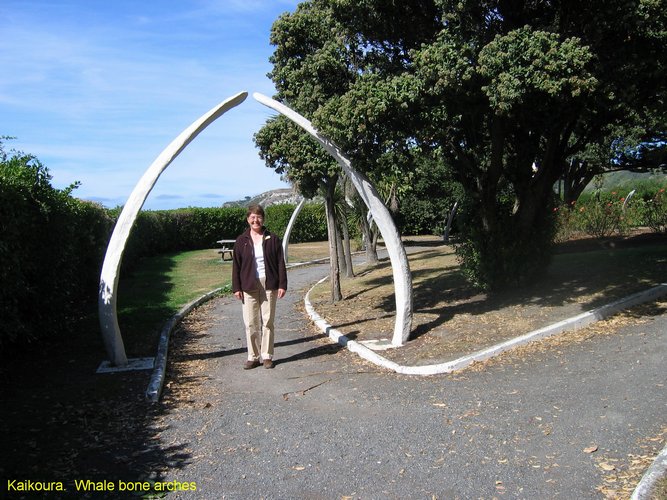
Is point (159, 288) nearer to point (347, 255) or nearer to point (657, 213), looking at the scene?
point (347, 255)

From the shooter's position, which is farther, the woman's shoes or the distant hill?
the distant hill

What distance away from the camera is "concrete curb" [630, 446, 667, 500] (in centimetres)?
355

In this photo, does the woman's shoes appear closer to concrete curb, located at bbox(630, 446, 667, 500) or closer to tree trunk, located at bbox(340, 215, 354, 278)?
concrete curb, located at bbox(630, 446, 667, 500)

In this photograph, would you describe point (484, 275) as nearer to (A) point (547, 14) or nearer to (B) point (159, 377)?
(A) point (547, 14)

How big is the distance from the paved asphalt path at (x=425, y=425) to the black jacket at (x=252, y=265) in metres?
1.05

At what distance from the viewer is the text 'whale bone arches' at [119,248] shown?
7.13m

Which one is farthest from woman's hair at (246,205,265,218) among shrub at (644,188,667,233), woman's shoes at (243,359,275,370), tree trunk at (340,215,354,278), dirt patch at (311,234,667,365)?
shrub at (644,188,667,233)

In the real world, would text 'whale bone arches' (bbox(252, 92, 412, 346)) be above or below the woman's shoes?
above

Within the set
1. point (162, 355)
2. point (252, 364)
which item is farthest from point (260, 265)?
point (162, 355)

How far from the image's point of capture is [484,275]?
33.0 ft

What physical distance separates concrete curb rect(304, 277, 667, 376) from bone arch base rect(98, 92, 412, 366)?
0.71 metres

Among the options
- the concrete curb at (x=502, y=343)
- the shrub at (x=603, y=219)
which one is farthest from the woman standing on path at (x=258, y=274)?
the shrub at (x=603, y=219)

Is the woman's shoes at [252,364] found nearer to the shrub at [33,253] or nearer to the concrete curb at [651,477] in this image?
the shrub at [33,253]

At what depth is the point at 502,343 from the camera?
7.21 metres
